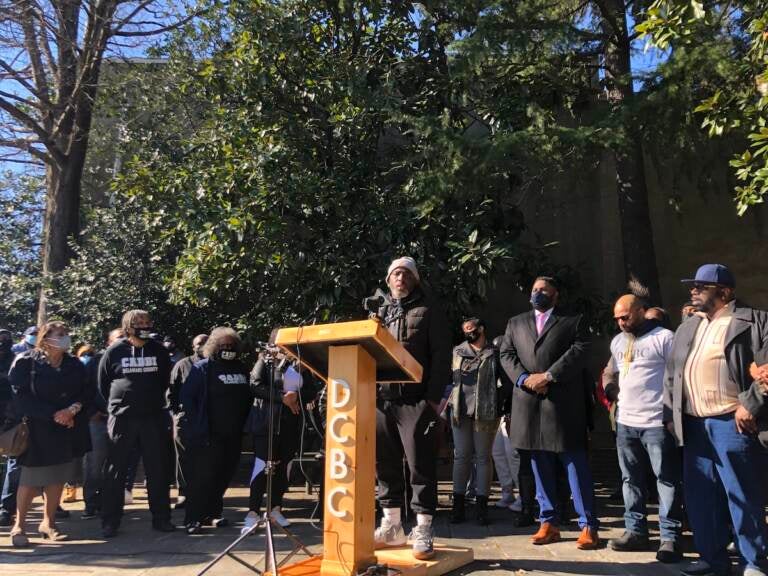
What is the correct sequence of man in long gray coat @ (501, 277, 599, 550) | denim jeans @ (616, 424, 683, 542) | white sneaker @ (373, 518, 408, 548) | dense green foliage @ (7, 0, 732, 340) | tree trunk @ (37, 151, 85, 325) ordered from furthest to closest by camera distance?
tree trunk @ (37, 151, 85, 325)
dense green foliage @ (7, 0, 732, 340)
man in long gray coat @ (501, 277, 599, 550)
denim jeans @ (616, 424, 683, 542)
white sneaker @ (373, 518, 408, 548)

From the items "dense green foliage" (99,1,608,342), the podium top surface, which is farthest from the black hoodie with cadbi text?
the podium top surface

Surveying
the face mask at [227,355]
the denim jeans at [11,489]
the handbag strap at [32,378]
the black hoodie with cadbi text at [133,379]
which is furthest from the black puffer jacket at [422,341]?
the denim jeans at [11,489]

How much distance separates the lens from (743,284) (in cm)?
1211

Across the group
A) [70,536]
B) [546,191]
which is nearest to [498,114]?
[546,191]

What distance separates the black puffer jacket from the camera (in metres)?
4.64

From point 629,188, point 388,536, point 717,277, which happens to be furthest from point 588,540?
point 629,188

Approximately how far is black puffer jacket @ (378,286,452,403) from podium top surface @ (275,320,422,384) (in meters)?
0.24

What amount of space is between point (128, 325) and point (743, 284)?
418 inches

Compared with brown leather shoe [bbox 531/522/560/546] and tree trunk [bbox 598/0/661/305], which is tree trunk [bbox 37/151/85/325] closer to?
tree trunk [bbox 598/0/661/305]

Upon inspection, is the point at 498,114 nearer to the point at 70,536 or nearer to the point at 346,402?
the point at 346,402

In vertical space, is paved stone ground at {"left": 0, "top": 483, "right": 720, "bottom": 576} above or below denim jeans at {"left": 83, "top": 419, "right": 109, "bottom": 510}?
below

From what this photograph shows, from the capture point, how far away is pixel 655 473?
207 inches

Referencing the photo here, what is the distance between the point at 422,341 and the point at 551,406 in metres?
1.34

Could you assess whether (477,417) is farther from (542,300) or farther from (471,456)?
(542,300)
